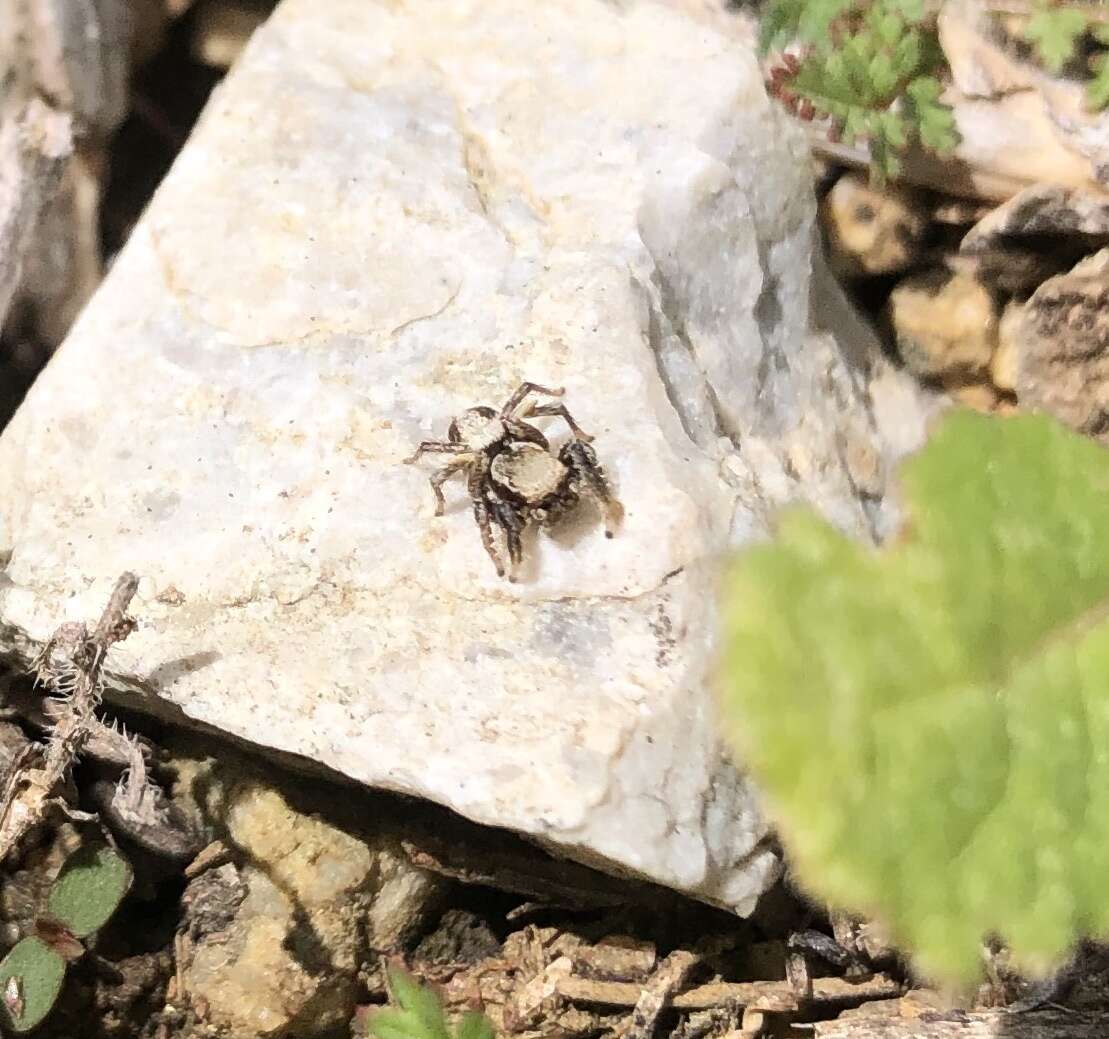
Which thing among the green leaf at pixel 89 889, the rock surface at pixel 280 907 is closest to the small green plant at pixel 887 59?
the rock surface at pixel 280 907

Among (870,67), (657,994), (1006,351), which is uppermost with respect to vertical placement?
(870,67)

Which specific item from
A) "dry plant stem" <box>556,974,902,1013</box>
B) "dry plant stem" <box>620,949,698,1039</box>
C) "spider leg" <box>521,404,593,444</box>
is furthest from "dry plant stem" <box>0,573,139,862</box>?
"dry plant stem" <box>620,949,698,1039</box>

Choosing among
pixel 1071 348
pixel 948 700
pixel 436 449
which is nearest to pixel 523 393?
pixel 436 449

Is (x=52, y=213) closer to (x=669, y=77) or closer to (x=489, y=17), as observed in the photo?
(x=489, y=17)

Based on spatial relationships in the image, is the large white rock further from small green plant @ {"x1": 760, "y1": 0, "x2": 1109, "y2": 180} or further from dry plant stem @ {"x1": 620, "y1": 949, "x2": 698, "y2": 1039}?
dry plant stem @ {"x1": 620, "y1": 949, "x2": 698, "y2": 1039}

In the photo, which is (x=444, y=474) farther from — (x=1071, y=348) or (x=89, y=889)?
(x=1071, y=348)

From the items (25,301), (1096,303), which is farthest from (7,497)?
(1096,303)

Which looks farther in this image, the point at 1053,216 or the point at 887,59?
the point at 1053,216
